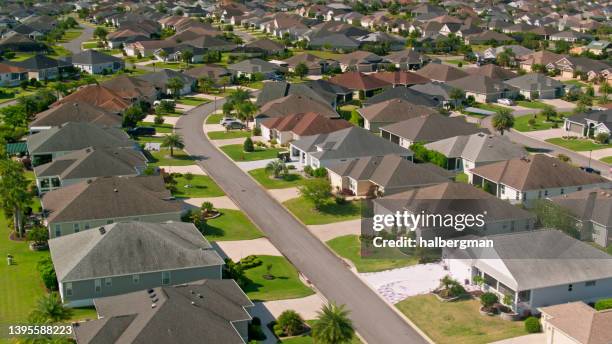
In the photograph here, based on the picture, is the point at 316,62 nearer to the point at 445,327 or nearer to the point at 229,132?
the point at 229,132

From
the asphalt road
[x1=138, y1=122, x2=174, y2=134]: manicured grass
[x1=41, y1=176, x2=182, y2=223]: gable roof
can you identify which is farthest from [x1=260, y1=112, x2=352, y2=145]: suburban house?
[x1=41, y1=176, x2=182, y2=223]: gable roof

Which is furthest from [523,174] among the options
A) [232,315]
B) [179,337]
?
[179,337]

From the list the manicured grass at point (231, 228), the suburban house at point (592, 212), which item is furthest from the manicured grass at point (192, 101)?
the suburban house at point (592, 212)

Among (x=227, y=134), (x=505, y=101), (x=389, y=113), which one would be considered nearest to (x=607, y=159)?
(x=389, y=113)

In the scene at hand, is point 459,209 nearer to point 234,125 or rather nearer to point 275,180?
point 275,180

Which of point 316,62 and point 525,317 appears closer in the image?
point 525,317
